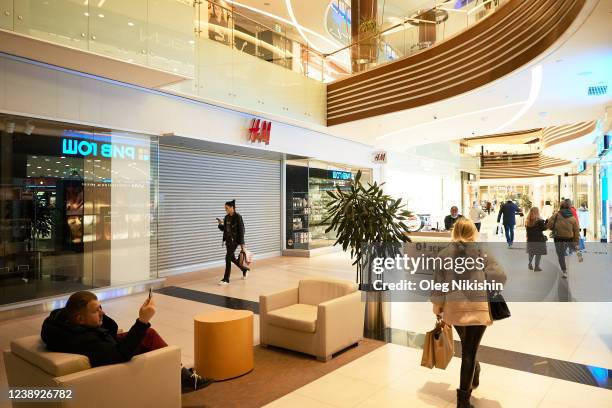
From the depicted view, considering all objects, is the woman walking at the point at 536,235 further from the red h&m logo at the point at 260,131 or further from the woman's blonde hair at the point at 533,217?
the red h&m logo at the point at 260,131

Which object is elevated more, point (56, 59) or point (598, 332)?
point (56, 59)

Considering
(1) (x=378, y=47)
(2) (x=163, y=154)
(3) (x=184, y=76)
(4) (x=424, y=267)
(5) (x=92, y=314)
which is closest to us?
(5) (x=92, y=314)

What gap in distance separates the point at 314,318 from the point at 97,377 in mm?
2134

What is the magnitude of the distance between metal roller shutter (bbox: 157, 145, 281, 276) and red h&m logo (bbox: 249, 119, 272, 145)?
122 cm

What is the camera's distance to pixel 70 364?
236 cm

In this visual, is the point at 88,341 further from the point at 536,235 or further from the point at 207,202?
the point at 536,235

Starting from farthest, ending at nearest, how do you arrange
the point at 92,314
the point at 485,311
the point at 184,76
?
1. the point at 184,76
2. the point at 485,311
3. the point at 92,314

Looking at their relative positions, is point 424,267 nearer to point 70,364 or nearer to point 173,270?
point 173,270

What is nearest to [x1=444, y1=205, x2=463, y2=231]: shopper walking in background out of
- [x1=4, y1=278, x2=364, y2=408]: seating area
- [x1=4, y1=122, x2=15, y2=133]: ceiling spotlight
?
[x1=4, y1=278, x2=364, y2=408]: seating area

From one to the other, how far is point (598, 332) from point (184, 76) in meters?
6.85

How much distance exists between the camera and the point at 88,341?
2.47 m

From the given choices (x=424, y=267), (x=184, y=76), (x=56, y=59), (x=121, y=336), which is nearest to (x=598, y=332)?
(x=424, y=267)

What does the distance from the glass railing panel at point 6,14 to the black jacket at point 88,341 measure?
4046 millimetres

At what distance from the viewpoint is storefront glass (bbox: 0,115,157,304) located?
5.77 m
